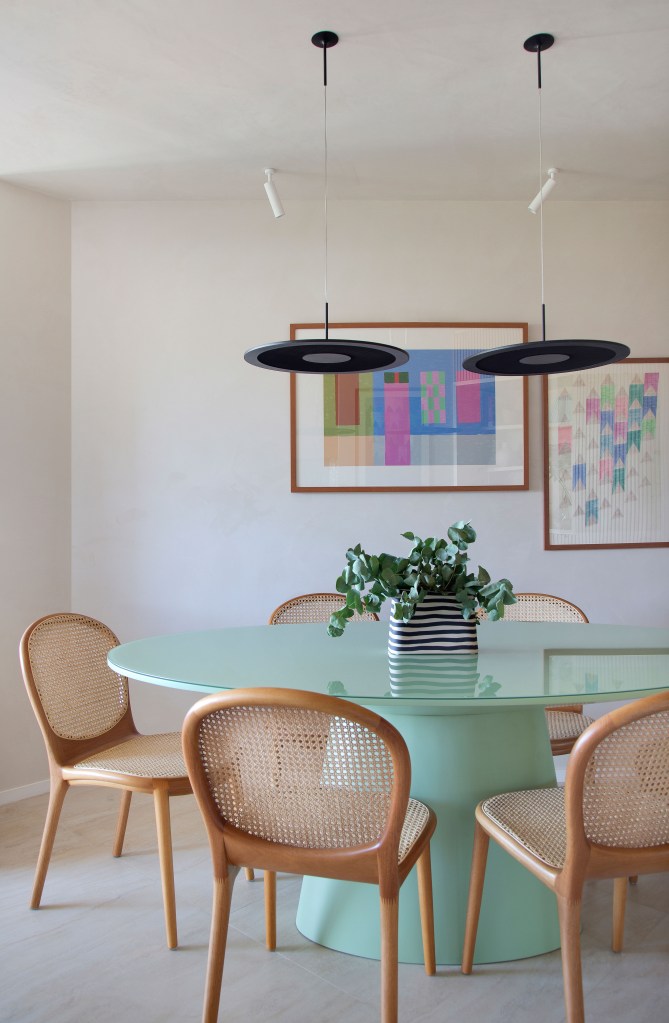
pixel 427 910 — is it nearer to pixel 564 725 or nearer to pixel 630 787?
pixel 630 787

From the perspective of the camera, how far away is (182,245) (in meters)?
3.93

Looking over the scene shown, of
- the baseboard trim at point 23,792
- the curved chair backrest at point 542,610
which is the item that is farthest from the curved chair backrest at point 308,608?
the baseboard trim at point 23,792

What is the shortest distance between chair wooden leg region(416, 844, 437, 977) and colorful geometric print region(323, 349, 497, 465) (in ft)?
7.23

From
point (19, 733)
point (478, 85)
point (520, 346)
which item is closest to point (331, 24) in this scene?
point (478, 85)

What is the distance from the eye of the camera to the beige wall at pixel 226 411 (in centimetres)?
390

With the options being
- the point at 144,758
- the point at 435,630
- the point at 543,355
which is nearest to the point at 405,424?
the point at 543,355

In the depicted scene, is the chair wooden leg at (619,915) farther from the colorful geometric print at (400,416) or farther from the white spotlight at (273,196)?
the white spotlight at (273,196)

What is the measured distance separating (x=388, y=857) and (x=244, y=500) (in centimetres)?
248

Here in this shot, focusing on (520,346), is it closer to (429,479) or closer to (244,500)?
(429,479)

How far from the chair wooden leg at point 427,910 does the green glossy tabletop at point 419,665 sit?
1.21 ft

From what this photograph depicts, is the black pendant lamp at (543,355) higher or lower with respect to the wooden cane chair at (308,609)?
higher

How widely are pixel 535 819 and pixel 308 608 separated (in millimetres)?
1508

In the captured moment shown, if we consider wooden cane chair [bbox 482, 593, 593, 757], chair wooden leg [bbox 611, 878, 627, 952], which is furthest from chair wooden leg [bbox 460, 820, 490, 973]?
wooden cane chair [bbox 482, 593, 593, 757]

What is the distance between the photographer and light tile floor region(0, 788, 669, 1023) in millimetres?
1913
